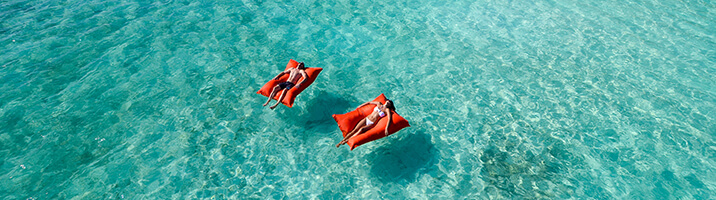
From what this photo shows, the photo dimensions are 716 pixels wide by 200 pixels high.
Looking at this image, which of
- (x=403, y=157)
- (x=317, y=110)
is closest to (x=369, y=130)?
(x=403, y=157)

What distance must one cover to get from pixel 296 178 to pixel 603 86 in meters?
7.29

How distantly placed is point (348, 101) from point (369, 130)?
5.17 ft

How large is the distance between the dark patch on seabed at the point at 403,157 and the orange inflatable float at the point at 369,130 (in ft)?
1.62

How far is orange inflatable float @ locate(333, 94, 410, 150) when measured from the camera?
5711mm

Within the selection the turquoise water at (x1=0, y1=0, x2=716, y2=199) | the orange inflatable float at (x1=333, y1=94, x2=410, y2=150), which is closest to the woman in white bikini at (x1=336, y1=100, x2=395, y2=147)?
the orange inflatable float at (x1=333, y1=94, x2=410, y2=150)

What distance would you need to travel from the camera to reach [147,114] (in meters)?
6.79

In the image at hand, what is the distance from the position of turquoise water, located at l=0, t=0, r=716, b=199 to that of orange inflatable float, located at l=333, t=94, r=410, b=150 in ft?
1.73

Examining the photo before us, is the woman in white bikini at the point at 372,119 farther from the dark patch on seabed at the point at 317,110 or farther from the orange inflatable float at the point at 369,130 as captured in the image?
the dark patch on seabed at the point at 317,110

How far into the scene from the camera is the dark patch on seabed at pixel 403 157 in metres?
5.99

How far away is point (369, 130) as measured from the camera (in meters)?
5.98

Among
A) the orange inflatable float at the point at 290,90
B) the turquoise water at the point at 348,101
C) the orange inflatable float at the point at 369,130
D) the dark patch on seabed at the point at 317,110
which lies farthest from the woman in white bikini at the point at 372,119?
the orange inflatable float at the point at 290,90

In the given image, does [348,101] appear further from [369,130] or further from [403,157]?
[403,157]

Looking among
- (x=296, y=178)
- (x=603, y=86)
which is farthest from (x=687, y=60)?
(x=296, y=178)

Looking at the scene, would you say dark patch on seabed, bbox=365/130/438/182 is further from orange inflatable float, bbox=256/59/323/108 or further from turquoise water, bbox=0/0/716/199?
orange inflatable float, bbox=256/59/323/108
